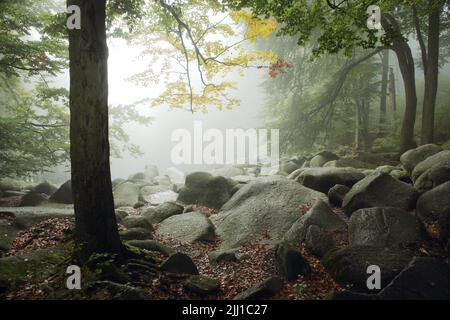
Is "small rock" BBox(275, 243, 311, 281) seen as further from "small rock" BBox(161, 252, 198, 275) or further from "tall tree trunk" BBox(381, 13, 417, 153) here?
"tall tree trunk" BBox(381, 13, 417, 153)

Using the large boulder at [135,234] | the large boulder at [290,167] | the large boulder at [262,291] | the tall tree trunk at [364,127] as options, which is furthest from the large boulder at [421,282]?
the tall tree trunk at [364,127]

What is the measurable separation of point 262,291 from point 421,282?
2.52 m

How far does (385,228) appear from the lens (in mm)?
6520

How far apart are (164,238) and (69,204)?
6.05 metres

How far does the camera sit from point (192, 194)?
1217cm

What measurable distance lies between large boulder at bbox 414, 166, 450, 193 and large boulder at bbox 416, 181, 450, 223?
618 mm

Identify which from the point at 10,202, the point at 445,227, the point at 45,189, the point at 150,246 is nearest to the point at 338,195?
the point at 445,227

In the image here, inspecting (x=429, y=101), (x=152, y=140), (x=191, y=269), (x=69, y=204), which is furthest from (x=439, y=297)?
(x=152, y=140)

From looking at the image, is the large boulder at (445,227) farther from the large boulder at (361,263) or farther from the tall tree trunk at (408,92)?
the tall tree trunk at (408,92)

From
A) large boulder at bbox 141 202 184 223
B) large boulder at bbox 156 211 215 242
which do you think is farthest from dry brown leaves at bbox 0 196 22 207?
large boulder at bbox 156 211 215 242

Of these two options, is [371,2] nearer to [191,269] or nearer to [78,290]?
[191,269]

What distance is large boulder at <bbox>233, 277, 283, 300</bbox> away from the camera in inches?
196

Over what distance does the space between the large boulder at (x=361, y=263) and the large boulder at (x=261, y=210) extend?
237 cm

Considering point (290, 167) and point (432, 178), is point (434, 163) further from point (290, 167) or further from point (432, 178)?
point (290, 167)
